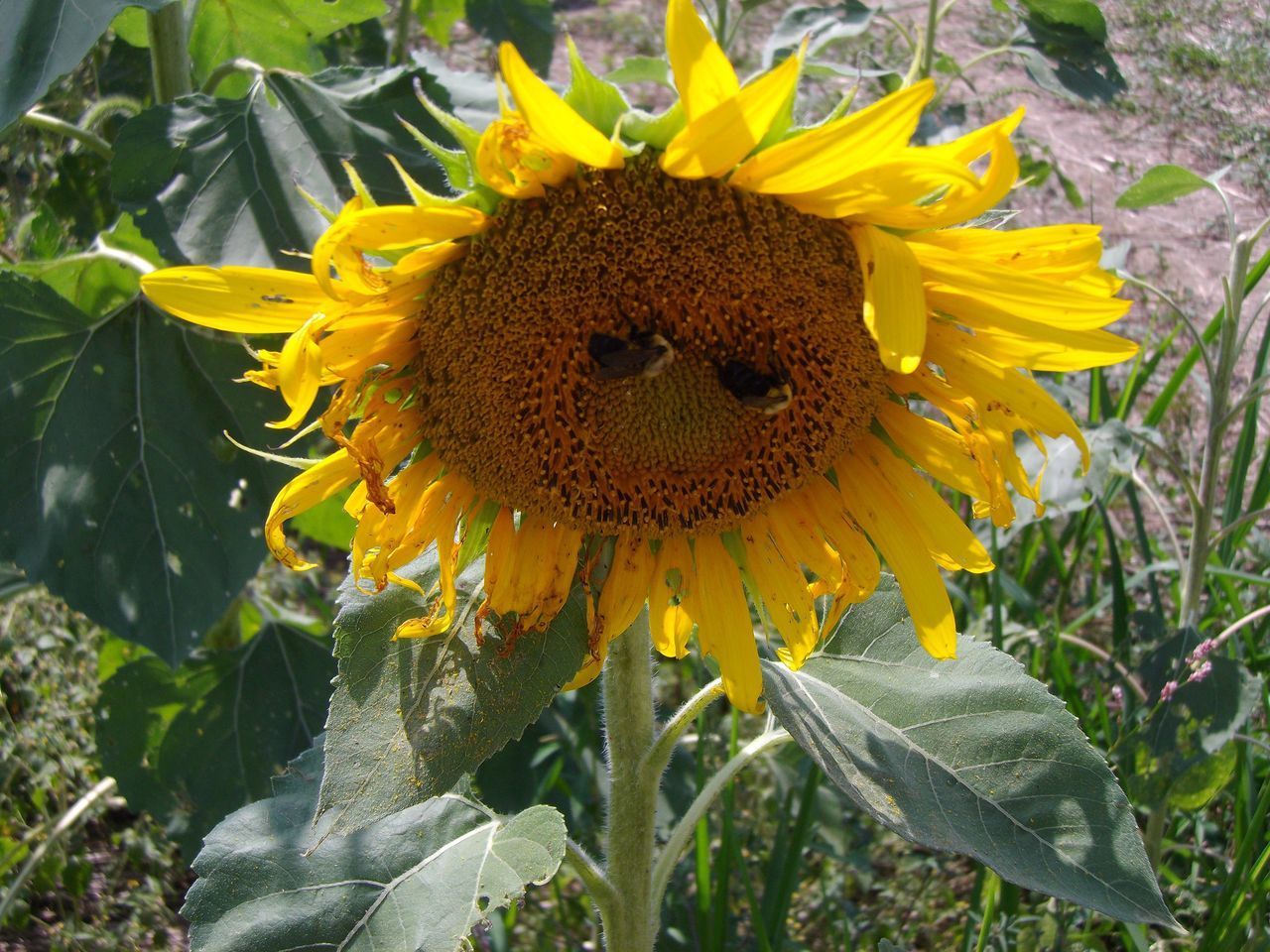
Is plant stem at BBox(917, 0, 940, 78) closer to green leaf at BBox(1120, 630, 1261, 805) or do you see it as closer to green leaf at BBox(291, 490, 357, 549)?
green leaf at BBox(1120, 630, 1261, 805)

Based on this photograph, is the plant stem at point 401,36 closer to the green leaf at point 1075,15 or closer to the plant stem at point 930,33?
the plant stem at point 930,33

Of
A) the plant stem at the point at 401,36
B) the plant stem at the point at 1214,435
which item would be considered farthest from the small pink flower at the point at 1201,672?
the plant stem at the point at 401,36

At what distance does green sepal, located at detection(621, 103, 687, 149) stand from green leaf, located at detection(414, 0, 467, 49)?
8.15 ft

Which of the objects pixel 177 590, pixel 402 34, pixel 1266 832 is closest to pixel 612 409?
pixel 177 590

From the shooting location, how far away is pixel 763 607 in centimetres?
166

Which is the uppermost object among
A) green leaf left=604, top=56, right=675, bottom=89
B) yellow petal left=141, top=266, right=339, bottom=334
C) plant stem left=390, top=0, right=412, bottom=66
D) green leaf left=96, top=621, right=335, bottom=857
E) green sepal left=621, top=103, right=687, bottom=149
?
green sepal left=621, top=103, right=687, bottom=149

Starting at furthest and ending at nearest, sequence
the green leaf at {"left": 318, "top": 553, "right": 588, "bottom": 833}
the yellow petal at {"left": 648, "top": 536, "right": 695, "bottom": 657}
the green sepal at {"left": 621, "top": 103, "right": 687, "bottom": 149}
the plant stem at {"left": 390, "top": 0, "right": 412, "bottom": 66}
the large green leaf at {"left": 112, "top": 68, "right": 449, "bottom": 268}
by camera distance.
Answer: the plant stem at {"left": 390, "top": 0, "right": 412, "bottom": 66}
the large green leaf at {"left": 112, "top": 68, "right": 449, "bottom": 268}
the yellow petal at {"left": 648, "top": 536, "right": 695, "bottom": 657}
the green leaf at {"left": 318, "top": 553, "right": 588, "bottom": 833}
the green sepal at {"left": 621, "top": 103, "right": 687, "bottom": 149}

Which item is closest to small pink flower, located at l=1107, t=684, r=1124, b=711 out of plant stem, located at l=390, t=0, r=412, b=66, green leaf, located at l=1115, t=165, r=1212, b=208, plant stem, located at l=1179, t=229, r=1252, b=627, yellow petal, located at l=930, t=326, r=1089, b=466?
A: plant stem, located at l=1179, t=229, r=1252, b=627

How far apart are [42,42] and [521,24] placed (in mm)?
1757

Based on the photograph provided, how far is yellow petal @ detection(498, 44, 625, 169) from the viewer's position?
3.81ft

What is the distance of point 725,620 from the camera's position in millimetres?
1615

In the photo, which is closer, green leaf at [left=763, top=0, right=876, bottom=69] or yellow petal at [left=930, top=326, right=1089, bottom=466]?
yellow petal at [left=930, top=326, right=1089, bottom=466]

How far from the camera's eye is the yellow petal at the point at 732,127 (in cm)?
117

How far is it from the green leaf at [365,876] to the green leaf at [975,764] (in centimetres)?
36
